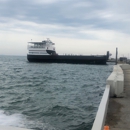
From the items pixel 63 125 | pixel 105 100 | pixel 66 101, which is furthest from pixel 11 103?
pixel 105 100

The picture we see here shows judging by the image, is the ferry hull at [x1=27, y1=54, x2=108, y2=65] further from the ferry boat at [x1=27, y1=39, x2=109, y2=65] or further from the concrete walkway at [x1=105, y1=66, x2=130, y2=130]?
the concrete walkway at [x1=105, y1=66, x2=130, y2=130]

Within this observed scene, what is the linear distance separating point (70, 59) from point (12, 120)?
57079mm

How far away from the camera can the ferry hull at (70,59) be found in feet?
206

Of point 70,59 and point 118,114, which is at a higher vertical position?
point 70,59

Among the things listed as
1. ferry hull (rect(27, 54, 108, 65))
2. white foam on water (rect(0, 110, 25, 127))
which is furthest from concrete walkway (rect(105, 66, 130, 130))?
ferry hull (rect(27, 54, 108, 65))

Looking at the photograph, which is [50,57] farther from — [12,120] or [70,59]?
[12,120]

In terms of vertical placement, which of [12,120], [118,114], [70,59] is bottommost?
[12,120]

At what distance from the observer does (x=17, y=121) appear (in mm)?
7270

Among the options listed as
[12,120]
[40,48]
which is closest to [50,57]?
[40,48]

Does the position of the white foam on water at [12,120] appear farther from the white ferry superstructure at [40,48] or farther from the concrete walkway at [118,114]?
the white ferry superstructure at [40,48]

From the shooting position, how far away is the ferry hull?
62.8 m

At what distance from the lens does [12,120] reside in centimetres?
737

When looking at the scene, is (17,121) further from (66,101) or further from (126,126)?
(126,126)

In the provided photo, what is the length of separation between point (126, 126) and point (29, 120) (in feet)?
13.5
